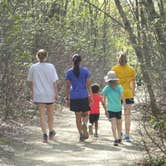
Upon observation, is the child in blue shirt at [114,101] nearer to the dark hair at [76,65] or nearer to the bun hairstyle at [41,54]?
Answer: the dark hair at [76,65]

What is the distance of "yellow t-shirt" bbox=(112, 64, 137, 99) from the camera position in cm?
1205

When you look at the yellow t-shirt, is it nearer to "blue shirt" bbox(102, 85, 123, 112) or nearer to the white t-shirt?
"blue shirt" bbox(102, 85, 123, 112)

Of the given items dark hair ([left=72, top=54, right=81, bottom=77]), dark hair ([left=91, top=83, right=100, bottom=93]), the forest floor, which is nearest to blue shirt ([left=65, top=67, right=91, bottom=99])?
dark hair ([left=72, top=54, right=81, bottom=77])

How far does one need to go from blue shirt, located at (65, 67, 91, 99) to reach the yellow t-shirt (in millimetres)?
727

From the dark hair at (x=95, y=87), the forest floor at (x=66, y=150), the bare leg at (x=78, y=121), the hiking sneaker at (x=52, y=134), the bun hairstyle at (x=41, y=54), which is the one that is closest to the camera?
the forest floor at (x=66, y=150)

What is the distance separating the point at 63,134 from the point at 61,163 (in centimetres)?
399

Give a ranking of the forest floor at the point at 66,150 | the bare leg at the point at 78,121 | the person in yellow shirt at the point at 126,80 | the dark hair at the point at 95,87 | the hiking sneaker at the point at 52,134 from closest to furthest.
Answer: the forest floor at the point at 66,150 → the hiking sneaker at the point at 52,134 → the bare leg at the point at 78,121 → the person in yellow shirt at the point at 126,80 → the dark hair at the point at 95,87

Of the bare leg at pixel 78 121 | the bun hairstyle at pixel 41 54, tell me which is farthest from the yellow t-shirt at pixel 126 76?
the bun hairstyle at pixel 41 54

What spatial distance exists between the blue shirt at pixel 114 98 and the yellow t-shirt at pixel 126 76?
1.46 ft

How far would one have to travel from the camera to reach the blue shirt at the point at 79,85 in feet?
38.7

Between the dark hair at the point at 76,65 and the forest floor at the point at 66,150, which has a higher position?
the dark hair at the point at 76,65

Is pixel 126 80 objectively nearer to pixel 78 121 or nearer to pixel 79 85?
pixel 79 85

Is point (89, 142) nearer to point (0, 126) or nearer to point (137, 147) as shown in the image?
point (137, 147)

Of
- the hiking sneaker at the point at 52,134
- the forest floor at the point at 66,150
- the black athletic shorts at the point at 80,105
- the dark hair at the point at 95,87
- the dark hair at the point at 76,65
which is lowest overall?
the forest floor at the point at 66,150
